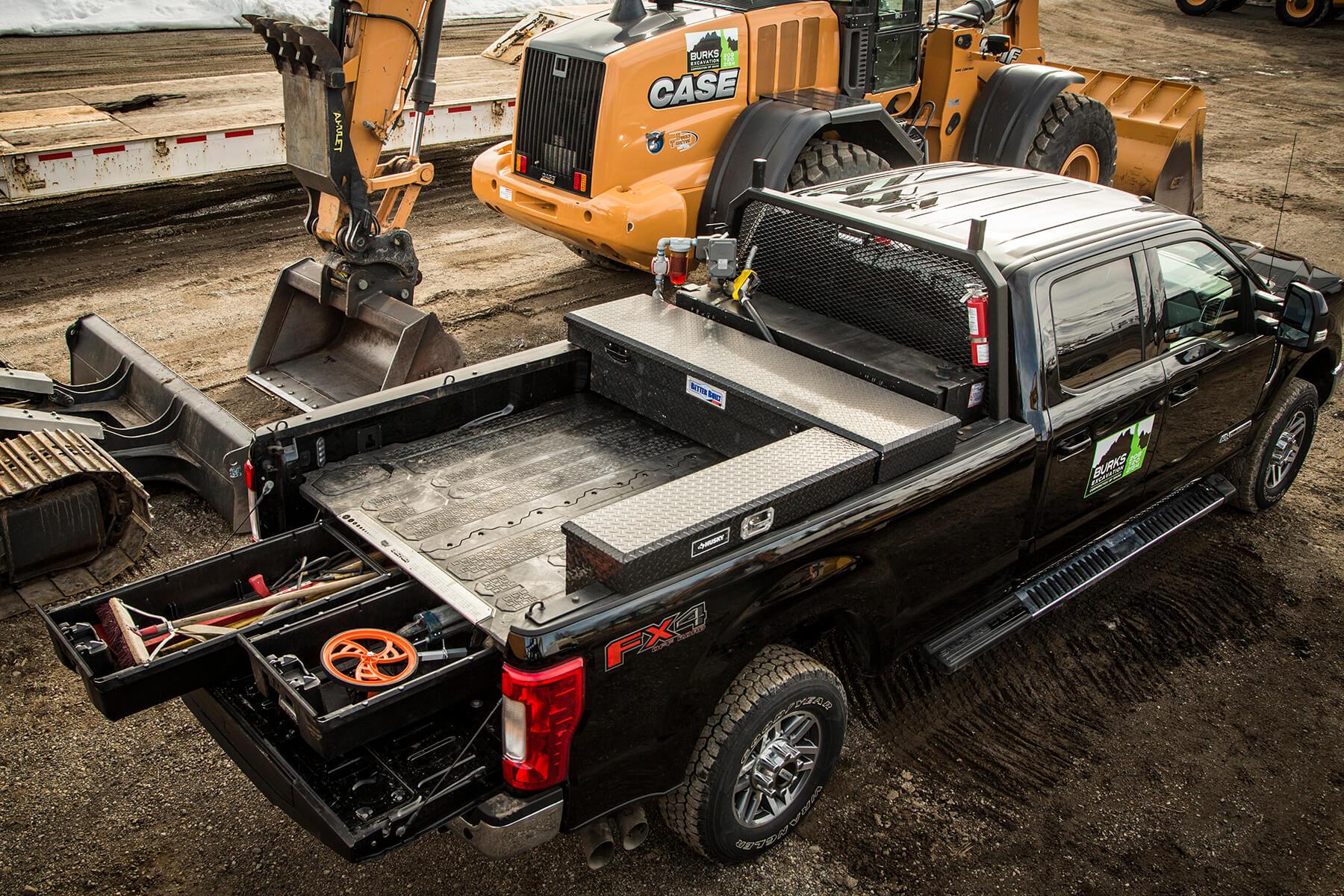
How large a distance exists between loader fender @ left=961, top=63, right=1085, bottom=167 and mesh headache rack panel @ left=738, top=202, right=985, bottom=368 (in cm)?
570

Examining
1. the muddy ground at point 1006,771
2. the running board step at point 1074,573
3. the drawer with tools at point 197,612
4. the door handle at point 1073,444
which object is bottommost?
the muddy ground at point 1006,771

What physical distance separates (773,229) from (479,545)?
209 cm

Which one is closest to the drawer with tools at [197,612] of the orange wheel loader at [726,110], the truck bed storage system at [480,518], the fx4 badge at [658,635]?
the truck bed storage system at [480,518]

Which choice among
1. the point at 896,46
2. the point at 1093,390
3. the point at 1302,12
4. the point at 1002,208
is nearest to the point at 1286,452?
the point at 1093,390

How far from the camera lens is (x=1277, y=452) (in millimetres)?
6504

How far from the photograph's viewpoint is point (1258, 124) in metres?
16.7

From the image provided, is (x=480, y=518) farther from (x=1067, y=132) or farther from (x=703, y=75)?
Answer: (x=1067, y=132)

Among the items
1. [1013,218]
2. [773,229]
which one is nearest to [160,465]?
[773,229]

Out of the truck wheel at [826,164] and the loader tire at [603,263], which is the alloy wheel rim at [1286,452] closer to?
the truck wheel at [826,164]

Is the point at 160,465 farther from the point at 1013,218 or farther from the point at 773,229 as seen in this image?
the point at 1013,218

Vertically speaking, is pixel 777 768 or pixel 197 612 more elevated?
pixel 197 612

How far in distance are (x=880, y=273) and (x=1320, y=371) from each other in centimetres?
316

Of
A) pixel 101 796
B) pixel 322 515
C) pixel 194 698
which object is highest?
pixel 322 515

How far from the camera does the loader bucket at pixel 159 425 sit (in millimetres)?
6156
